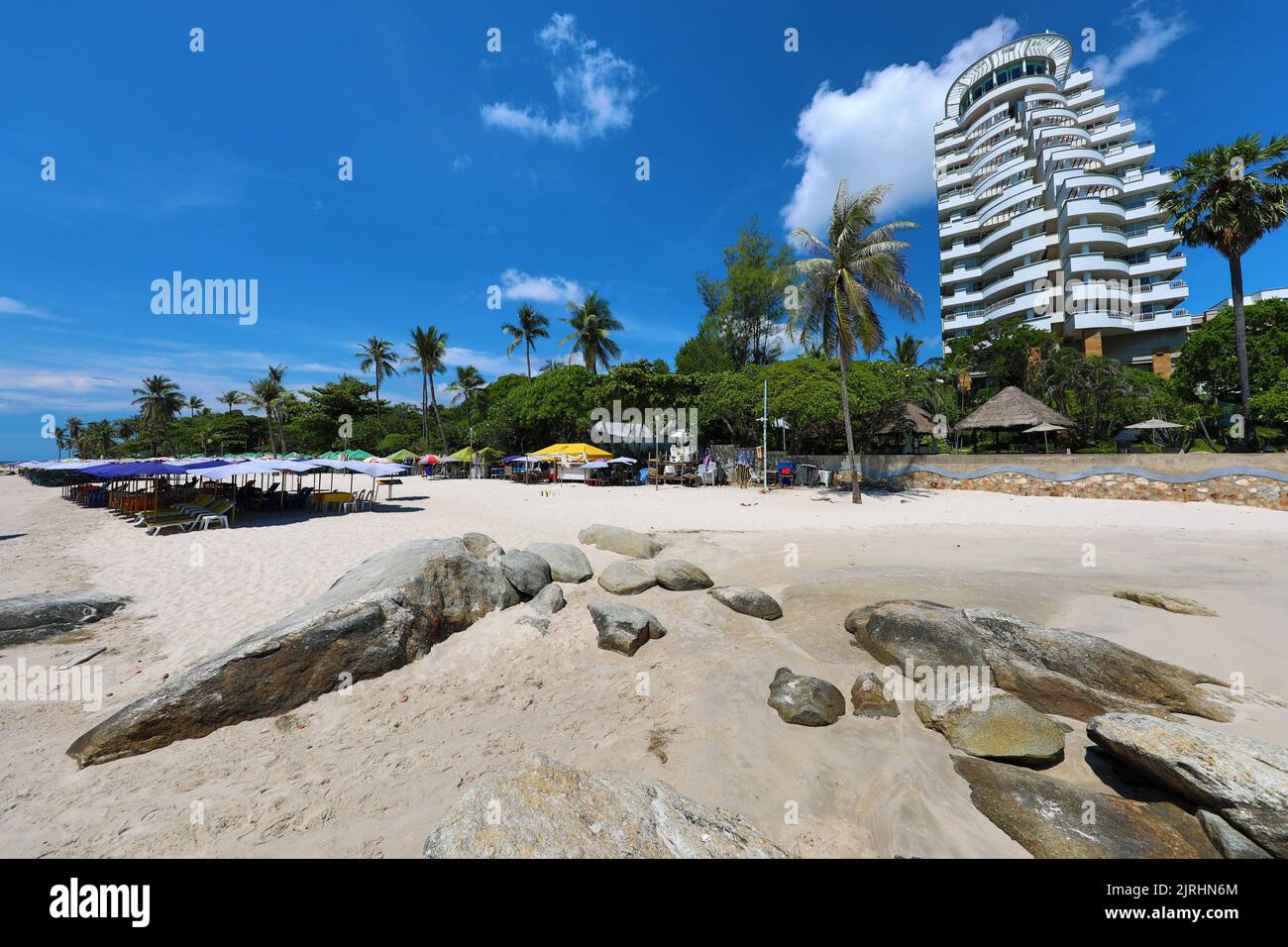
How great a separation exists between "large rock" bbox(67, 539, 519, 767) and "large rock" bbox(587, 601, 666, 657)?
1.73m

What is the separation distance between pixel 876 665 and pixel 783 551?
217 inches

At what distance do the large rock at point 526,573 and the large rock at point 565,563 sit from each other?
33cm

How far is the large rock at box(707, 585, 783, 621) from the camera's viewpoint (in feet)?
24.0

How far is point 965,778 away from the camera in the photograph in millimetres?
3715

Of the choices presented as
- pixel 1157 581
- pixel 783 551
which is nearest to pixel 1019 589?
pixel 1157 581

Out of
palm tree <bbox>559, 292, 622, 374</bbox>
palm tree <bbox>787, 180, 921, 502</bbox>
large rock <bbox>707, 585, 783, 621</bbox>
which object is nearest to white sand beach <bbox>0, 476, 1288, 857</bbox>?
large rock <bbox>707, 585, 783, 621</bbox>

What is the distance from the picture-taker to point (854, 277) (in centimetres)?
2044

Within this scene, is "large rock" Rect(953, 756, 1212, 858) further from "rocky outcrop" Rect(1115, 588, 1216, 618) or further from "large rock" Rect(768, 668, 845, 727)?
"rocky outcrop" Rect(1115, 588, 1216, 618)

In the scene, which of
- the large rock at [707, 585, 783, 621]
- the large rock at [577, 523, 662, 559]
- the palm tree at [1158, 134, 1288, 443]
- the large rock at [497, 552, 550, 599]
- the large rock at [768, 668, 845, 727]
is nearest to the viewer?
the large rock at [768, 668, 845, 727]

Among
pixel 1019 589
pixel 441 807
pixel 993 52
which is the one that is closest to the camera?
pixel 441 807

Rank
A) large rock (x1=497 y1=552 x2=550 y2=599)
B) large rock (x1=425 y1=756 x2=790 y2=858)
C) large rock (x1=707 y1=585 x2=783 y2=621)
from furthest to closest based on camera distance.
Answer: large rock (x1=497 y1=552 x2=550 y2=599) < large rock (x1=707 y1=585 x2=783 y2=621) < large rock (x1=425 y1=756 x2=790 y2=858)

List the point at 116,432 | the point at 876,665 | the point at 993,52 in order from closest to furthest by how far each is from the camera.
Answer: the point at 876,665
the point at 993,52
the point at 116,432

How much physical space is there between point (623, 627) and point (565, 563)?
2.90m
